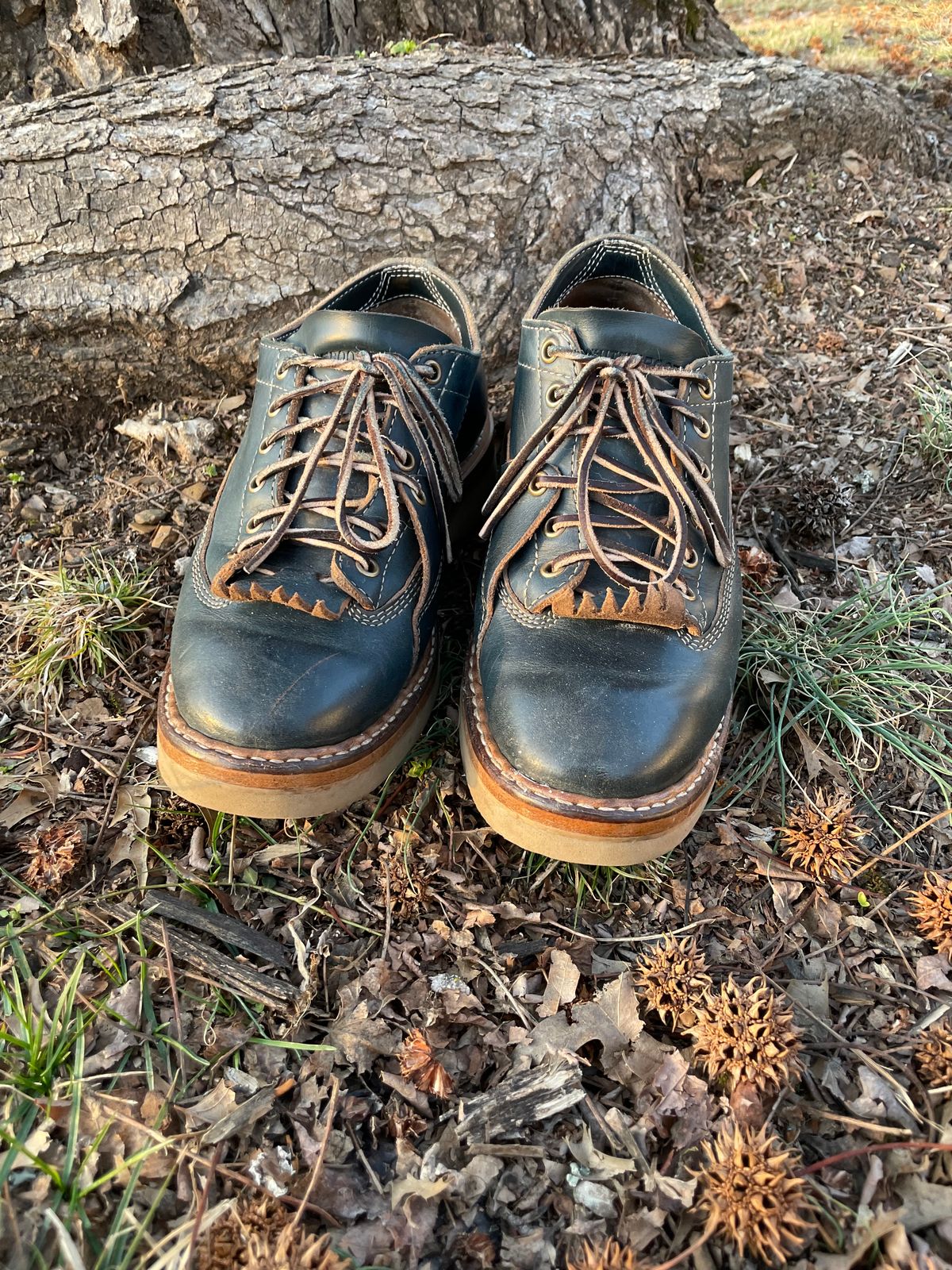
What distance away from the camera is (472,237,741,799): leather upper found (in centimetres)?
190

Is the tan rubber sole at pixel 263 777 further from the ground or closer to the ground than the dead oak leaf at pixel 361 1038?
further from the ground

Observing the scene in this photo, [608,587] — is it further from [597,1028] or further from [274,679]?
[597,1028]

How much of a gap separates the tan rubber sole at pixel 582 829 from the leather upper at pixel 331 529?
40 cm

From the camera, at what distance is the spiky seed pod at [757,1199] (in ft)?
4.65

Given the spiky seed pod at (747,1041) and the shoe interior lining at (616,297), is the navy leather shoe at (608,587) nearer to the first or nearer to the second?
the shoe interior lining at (616,297)

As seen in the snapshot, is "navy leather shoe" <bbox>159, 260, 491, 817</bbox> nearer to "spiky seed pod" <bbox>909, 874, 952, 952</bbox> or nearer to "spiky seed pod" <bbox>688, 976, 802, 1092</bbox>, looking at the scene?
"spiky seed pod" <bbox>688, 976, 802, 1092</bbox>

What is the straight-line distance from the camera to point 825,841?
2.03 meters

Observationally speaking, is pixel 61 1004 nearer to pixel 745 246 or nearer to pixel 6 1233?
pixel 6 1233

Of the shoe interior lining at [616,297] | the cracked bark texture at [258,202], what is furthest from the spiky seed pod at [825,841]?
the cracked bark texture at [258,202]

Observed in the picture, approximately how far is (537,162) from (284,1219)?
3585 millimetres

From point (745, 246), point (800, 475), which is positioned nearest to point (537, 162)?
point (745, 246)

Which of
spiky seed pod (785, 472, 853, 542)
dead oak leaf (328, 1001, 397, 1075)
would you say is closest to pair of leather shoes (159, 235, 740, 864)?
dead oak leaf (328, 1001, 397, 1075)

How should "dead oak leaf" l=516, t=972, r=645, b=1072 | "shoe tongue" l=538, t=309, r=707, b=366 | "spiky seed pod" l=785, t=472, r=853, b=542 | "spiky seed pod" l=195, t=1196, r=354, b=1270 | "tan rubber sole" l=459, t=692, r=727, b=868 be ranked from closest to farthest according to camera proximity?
"spiky seed pod" l=195, t=1196, r=354, b=1270 < "dead oak leaf" l=516, t=972, r=645, b=1072 < "tan rubber sole" l=459, t=692, r=727, b=868 < "shoe tongue" l=538, t=309, r=707, b=366 < "spiky seed pod" l=785, t=472, r=853, b=542

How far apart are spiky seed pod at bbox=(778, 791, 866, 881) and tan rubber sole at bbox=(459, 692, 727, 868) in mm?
304
